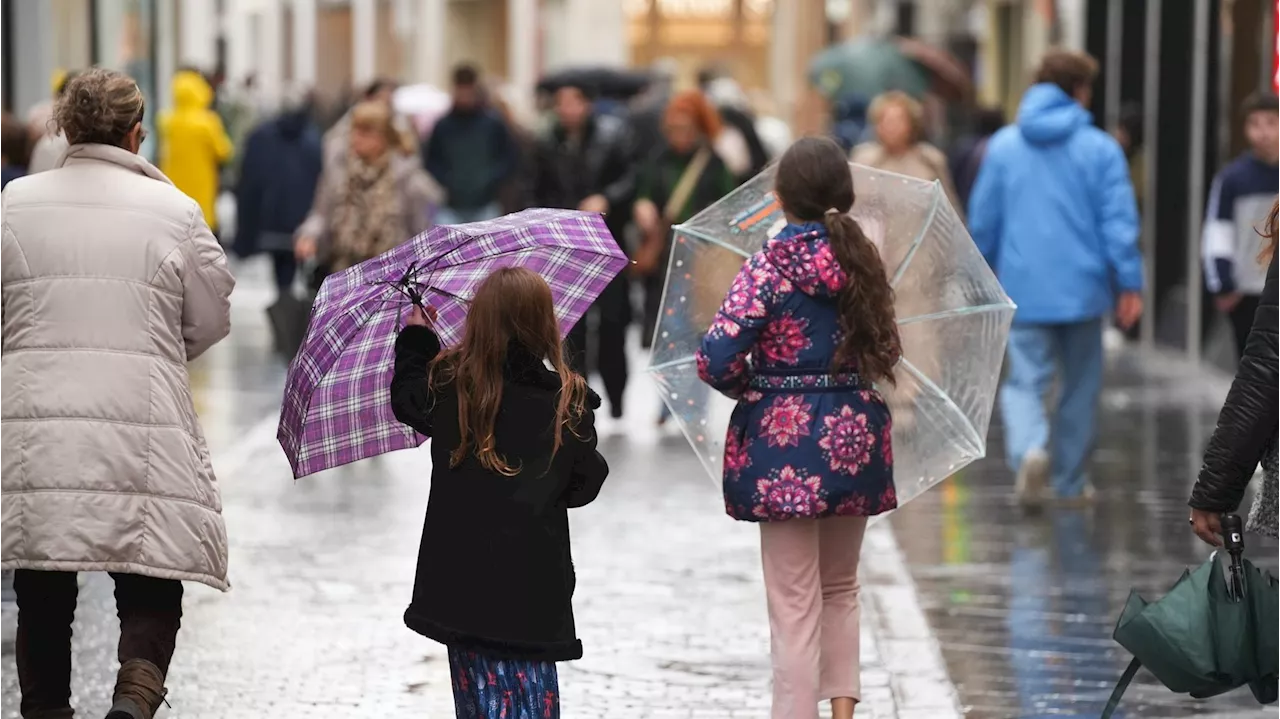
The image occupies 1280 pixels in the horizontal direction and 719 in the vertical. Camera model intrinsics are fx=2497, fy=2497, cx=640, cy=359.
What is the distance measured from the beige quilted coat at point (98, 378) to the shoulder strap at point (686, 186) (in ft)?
24.3

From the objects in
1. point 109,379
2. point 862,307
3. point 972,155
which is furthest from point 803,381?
point 972,155

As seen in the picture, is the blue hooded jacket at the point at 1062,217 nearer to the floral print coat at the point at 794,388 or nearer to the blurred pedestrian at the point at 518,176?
the blurred pedestrian at the point at 518,176

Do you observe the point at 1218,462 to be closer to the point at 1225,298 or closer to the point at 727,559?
the point at 727,559

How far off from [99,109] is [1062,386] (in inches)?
222

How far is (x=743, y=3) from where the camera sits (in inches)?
2299

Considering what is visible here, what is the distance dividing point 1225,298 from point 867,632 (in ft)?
14.6

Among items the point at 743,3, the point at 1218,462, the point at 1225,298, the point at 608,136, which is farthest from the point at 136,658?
the point at 743,3

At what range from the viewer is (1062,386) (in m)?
10.8

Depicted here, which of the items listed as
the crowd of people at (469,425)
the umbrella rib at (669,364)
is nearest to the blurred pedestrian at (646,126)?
the umbrella rib at (669,364)

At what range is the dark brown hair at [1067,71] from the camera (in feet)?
35.9

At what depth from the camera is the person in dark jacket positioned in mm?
18703

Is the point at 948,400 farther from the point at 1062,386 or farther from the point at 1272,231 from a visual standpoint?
the point at 1062,386

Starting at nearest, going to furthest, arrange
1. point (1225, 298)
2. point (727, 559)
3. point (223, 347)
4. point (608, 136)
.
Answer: point (727, 559) < point (1225, 298) < point (608, 136) < point (223, 347)

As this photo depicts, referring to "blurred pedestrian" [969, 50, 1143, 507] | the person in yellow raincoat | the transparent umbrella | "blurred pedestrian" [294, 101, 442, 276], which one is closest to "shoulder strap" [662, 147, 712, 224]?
"blurred pedestrian" [294, 101, 442, 276]
